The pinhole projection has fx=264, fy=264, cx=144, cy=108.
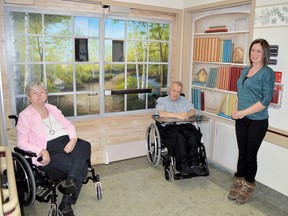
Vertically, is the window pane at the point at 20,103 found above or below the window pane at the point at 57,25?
below

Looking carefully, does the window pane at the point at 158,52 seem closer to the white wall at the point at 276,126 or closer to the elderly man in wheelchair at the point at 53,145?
the white wall at the point at 276,126

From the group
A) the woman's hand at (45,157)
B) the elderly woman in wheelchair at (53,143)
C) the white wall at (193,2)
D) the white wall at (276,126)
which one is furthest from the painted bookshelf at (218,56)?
the woman's hand at (45,157)

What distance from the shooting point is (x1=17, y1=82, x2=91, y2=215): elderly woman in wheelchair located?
Answer: 7.34 feet

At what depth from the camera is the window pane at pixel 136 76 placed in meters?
3.58

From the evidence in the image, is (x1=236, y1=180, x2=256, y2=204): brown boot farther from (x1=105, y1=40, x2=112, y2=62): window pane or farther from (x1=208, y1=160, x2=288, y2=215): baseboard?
(x1=105, y1=40, x2=112, y2=62): window pane

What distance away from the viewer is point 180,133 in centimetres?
299

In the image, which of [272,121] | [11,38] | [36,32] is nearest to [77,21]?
[36,32]

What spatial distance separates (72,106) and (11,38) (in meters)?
1.00

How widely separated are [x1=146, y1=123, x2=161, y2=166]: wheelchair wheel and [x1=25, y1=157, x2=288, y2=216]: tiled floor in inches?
7.1

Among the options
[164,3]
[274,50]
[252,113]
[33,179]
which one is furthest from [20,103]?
[274,50]

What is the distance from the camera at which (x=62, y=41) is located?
3051 millimetres

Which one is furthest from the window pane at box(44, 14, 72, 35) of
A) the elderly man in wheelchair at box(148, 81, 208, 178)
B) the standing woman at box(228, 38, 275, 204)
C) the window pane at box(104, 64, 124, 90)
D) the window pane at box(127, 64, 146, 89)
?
the standing woman at box(228, 38, 275, 204)

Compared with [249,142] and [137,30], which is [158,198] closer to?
[249,142]

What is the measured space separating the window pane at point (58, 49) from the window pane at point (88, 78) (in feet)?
0.61
